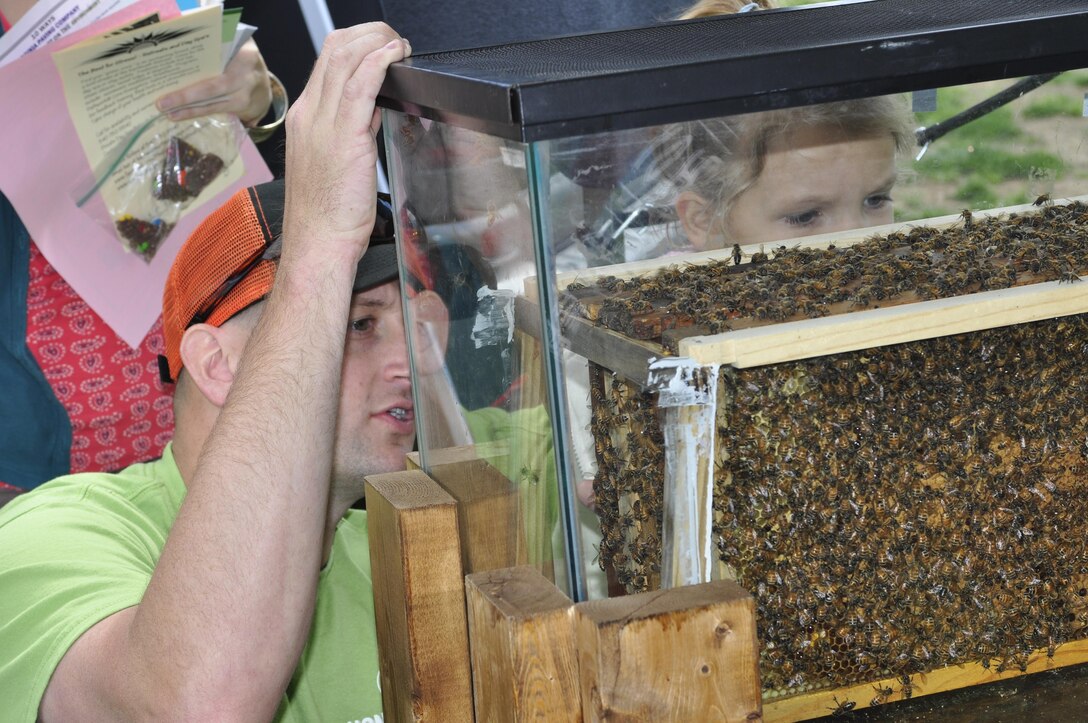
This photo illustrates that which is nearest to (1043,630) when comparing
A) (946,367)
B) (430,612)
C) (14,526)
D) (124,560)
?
(946,367)

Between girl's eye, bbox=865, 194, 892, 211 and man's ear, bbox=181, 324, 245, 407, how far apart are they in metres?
0.90

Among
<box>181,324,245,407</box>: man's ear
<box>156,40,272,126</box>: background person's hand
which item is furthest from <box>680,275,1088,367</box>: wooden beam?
<box>156,40,272,126</box>: background person's hand

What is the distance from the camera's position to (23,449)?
6.34 ft

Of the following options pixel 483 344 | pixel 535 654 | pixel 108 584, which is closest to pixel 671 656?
pixel 535 654

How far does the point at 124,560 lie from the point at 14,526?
0.46 feet

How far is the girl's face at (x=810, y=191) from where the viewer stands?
94cm

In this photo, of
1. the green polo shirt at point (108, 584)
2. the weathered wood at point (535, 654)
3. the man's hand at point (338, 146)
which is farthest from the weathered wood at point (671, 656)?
the green polo shirt at point (108, 584)

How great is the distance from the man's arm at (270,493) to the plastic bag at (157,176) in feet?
3.16

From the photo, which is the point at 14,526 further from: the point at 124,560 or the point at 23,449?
the point at 23,449

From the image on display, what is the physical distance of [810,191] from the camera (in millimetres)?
996

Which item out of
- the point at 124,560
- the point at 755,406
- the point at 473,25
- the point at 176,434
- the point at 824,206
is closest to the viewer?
the point at 755,406

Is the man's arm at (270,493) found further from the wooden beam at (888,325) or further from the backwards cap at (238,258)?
the wooden beam at (888,325)

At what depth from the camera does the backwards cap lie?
1527 mm

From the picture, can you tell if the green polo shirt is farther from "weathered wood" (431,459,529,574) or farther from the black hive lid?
the black hive lid
